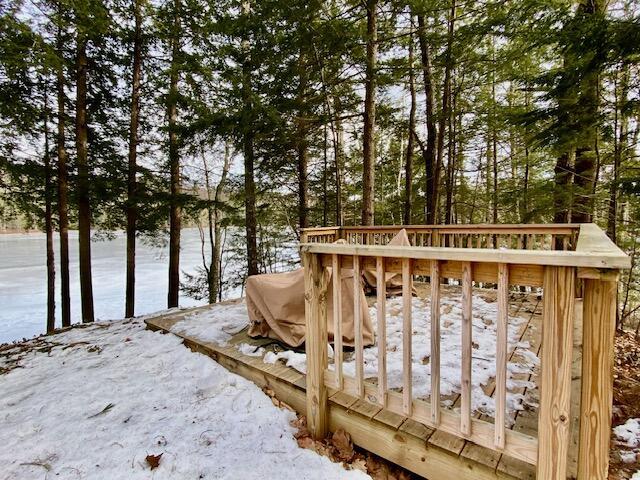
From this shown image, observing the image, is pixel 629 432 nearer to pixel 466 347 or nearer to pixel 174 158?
pixel 466 347

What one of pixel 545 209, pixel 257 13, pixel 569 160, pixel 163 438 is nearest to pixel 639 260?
pixel 545 209

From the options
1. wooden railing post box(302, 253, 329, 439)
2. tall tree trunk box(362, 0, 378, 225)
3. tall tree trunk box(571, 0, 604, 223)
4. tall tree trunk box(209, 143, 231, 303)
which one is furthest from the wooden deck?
tall tree trunk box(209, 143, 231, 303)

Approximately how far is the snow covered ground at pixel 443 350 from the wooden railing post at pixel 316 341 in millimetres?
465

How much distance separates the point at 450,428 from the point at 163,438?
5.47 ft

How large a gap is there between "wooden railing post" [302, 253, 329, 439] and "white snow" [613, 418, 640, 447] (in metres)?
1.74

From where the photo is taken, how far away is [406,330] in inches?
58.9

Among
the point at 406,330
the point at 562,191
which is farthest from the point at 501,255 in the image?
the point at 562,191

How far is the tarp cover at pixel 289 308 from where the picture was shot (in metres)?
2.70

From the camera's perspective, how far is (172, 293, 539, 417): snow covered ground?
203 cm

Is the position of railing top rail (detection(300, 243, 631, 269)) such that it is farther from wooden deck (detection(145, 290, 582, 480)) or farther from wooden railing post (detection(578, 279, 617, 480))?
wooden deck (detection(145, 290, 582, 480))

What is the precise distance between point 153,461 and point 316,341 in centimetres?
110

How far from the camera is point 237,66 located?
19.8ft

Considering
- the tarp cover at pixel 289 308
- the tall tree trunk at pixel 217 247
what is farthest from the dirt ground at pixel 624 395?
the tall tree trunk at pixel 217 247

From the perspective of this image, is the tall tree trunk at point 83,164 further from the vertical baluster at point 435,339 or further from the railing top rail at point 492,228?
the vertical baluster at point 435,339
